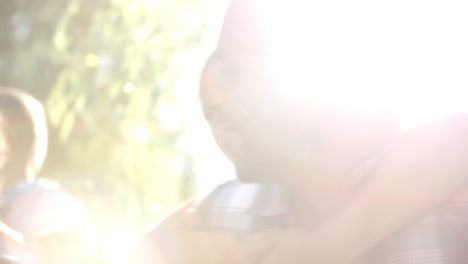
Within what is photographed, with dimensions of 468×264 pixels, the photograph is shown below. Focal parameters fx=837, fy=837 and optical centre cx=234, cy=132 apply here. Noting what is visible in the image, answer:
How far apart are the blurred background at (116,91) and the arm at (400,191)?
2852 mm

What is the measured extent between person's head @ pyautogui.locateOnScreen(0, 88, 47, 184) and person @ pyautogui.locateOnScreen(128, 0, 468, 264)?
85 centimetres

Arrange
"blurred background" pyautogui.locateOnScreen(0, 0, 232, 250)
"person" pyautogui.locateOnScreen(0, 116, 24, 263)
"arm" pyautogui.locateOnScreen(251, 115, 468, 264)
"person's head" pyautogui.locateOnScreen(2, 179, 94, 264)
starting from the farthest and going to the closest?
"blurred background" pyautogui.locateOnScreen(0, 0, 232, 250) → "person's head" pyautogui.locateOnScreen(2, 179, 94, 264) → "person" pyautogui.locateOnScreen(0, 116, 24, 263) → "arm" pyautogui.locateOnScreen(251, 115, 468, 264)

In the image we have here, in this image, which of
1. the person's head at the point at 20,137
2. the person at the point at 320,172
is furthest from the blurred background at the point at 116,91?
the person at the point at 320,172

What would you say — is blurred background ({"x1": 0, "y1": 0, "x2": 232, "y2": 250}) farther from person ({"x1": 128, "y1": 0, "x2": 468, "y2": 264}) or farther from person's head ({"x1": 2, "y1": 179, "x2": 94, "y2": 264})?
person ({"x1": 128, "y1": 0, "x2": 468, "y2": 264})

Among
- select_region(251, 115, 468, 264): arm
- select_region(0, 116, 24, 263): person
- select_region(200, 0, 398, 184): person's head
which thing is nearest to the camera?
select_region(251, 115, 468, 264): arm

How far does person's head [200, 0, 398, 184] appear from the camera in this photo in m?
1.32

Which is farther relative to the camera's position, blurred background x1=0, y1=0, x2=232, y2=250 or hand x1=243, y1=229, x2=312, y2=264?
blurred background x1=0, y1=0, x2=232, y2=250

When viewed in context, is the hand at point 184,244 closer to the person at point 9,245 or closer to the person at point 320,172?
the person at point 320,172

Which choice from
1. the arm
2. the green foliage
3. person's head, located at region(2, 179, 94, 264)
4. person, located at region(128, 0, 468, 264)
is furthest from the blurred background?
the arm

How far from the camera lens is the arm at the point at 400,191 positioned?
1211 millimetres

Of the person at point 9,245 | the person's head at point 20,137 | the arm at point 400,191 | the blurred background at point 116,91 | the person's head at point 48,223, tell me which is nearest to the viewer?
the arm at point 400,191

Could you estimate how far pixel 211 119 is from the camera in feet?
Answer: 4.62

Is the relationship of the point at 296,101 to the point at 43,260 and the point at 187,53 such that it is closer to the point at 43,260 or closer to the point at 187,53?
the point at 43,260

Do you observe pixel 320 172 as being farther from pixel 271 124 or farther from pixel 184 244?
pixel 184 244
